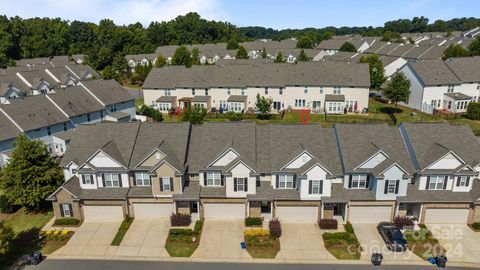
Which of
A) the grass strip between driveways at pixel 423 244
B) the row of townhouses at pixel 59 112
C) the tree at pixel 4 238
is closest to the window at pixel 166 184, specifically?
the tree at pixel 4 238

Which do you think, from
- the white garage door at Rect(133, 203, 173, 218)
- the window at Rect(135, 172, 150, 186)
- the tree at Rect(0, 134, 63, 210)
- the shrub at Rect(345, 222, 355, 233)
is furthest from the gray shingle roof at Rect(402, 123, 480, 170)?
the tree at Rect(0, 134, 63, 210)

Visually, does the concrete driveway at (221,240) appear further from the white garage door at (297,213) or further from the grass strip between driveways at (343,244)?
the grass strip between driveways at (343,244)

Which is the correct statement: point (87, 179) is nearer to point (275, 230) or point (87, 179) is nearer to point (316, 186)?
point (275, 230)

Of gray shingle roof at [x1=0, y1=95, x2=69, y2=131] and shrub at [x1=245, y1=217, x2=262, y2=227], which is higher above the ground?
gray shingle roof at [x1=0, y1=95, x2=69, y2=131]

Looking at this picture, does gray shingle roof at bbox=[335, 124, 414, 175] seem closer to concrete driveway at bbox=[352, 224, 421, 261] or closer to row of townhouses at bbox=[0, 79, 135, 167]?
concrete driveway at bbox=[352, 224, 421, 261]

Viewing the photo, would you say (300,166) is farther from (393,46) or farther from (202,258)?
(393,46)

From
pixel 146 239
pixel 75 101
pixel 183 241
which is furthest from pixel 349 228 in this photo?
pixel 75 101

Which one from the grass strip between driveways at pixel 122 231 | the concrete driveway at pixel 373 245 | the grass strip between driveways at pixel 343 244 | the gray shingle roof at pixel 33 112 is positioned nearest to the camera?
the concrete driveway at pixel 373 245
